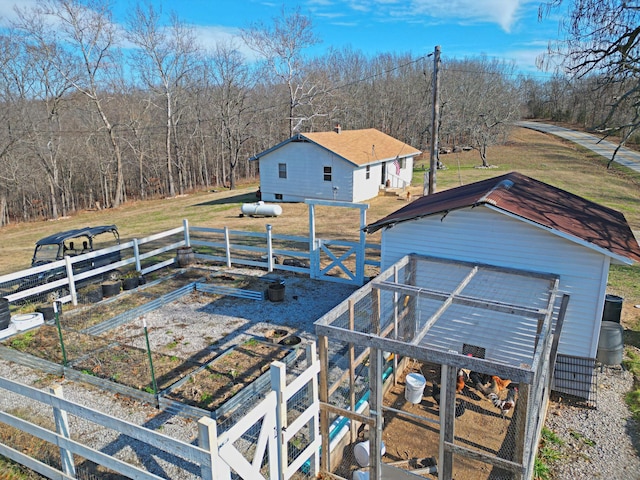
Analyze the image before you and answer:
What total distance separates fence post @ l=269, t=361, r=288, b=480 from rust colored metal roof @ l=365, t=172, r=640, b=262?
5.33m

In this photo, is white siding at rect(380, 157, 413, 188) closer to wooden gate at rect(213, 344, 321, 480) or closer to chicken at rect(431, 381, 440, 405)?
chicken at rect(431, 381, 440, 405)

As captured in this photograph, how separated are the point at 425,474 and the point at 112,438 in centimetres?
468

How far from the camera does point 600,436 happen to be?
703 centimetres

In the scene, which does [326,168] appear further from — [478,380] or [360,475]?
[360,475]

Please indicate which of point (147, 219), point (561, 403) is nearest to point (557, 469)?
point (561, 403)

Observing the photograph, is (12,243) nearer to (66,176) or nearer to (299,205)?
(299,205)

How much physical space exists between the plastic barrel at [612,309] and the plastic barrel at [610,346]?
1.01 m

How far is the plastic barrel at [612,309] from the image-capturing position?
9664 mm

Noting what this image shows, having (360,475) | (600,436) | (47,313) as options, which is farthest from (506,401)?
(47,313)

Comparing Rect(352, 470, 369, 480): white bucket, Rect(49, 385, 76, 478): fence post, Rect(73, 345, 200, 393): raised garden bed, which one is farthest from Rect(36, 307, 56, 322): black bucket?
Rect(352, 470, 369, 480): white bucket

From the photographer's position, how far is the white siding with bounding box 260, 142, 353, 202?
2675cm

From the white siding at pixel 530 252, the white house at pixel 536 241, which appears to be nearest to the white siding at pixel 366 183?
the white house at pixel 536 241

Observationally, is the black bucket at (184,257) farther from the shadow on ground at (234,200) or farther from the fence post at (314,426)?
the shadow on ground at (234,200)

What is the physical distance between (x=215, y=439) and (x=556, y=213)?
8081mm
